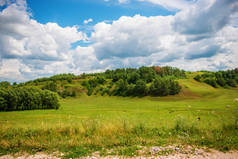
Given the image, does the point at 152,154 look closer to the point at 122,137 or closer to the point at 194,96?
the point at 122,137

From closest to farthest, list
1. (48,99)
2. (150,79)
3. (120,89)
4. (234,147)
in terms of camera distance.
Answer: (234,147) → (48,99) → (120,89) → (150,79)

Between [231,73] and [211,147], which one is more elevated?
[231,73]

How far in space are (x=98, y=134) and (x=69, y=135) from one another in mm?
1914

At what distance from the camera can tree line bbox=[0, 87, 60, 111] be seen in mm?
58625

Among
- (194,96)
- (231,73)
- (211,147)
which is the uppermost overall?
(231,73)

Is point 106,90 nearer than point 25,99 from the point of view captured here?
No

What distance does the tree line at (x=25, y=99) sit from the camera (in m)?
58.6

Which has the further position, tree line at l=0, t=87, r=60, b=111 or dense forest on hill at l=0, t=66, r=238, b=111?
dense forest on hill at l=0, t=66, r=238, b=111

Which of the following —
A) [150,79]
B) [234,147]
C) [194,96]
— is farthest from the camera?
[150,79]

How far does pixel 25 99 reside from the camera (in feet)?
205

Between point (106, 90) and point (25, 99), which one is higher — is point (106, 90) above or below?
below

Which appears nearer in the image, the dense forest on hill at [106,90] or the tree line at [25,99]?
the tree line at [25,99]

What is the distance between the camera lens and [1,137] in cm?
867

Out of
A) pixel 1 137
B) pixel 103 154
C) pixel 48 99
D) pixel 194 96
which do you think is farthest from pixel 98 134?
pixel 194 96
